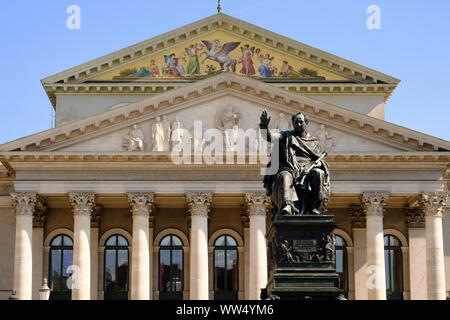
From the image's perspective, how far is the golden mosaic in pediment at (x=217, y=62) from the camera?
58.3m

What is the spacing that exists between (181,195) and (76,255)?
20.2ft

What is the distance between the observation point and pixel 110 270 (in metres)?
51.5

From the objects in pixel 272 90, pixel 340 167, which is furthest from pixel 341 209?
pixel 272 90

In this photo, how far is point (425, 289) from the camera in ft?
166

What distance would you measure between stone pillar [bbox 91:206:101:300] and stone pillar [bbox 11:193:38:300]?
4440mm

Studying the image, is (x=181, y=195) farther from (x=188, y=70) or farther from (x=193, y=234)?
(x=188, y=70)

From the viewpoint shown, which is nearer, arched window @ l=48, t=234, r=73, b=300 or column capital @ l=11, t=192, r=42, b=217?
column capital @ l=11, t=192, r=42, b=217

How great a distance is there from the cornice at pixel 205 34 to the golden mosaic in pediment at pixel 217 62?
32cm

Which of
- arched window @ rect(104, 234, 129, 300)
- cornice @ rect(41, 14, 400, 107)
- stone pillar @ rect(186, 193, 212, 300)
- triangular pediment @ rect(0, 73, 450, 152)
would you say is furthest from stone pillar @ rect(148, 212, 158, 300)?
cornice @ rect(41, 14, 400, 107)

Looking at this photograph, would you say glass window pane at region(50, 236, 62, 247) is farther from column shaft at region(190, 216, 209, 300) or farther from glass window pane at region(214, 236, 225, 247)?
column shaft at region(190, 216, 209, 300)

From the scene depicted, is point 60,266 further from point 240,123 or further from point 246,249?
point 240,123

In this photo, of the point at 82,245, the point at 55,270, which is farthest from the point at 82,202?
the point at 55,270

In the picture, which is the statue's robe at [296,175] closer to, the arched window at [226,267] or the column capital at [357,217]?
the column capital at [357,217]

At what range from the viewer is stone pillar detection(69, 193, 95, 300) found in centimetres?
4572
